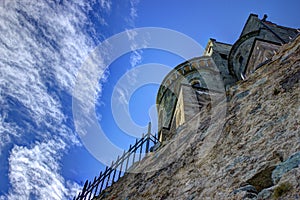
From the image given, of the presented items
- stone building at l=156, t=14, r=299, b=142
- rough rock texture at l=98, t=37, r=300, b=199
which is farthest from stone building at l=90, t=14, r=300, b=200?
stone building at l=156, t=14, r=299, b=142

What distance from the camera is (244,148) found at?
3027 millimetres

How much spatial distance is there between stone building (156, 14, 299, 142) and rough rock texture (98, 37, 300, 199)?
26.6 feet

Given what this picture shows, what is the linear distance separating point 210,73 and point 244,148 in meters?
16.3

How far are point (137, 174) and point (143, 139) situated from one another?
2224 mm

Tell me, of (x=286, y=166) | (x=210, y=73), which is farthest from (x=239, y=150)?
(x=210, y=73)

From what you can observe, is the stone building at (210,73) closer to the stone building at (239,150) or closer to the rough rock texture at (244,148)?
the stone building at (239,150)

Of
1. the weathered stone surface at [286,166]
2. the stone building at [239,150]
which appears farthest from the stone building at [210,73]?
the weathered stone surface at [286,166]

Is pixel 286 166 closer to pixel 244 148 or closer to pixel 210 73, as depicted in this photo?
pixel 244 148

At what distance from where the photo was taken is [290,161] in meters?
2.36

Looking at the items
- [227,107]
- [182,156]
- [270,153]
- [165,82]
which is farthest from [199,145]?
[165,82]

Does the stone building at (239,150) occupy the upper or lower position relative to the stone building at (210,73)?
lower

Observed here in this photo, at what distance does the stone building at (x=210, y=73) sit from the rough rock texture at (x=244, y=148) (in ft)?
26.6

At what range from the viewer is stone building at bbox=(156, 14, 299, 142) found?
43.8 ft

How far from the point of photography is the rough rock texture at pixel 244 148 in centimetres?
247
